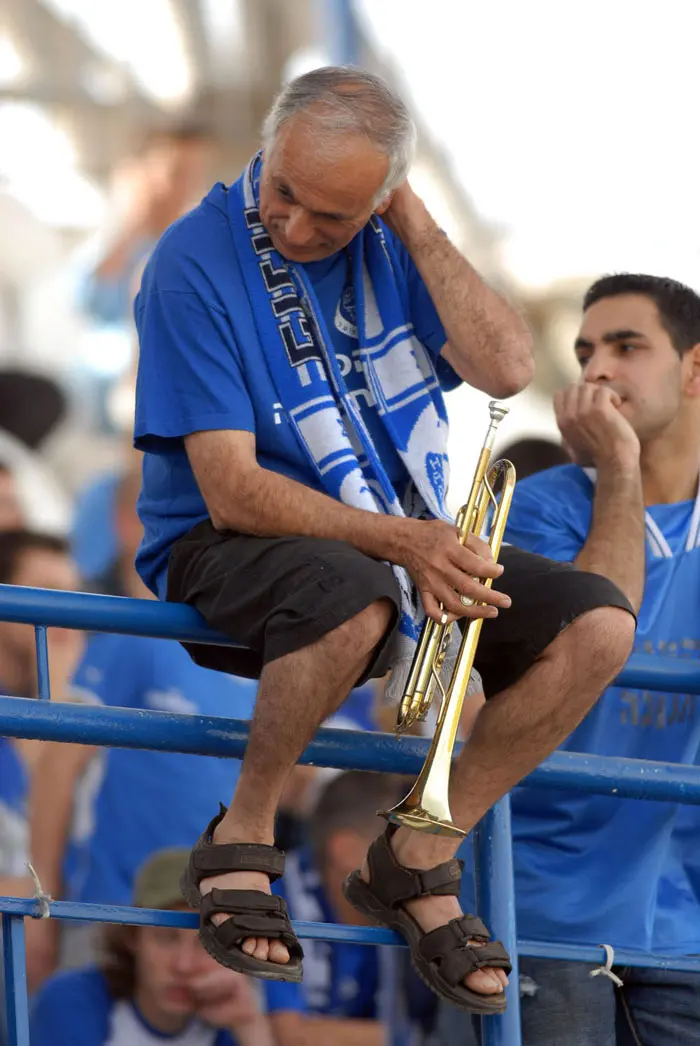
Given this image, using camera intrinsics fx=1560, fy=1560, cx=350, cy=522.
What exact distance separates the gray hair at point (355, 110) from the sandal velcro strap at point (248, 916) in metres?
1.15

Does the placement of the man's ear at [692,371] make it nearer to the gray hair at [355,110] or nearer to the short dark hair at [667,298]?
the short dark hair at [667,298]

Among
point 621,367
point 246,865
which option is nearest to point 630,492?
point 621,367

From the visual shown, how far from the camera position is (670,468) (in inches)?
130

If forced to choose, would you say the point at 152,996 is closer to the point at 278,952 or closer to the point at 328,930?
the point at 328,930

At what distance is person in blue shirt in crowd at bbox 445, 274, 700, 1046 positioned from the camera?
273 cm

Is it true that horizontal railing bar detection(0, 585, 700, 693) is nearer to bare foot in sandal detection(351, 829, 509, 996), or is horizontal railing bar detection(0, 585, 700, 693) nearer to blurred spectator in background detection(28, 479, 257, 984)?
bare foot in sandal detection(351, 829, 509, 996)

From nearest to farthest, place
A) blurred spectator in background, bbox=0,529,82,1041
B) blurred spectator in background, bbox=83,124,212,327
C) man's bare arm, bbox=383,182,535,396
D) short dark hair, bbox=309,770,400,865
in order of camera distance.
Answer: man's bare arm, bbox=383,182,535,396 → blurred spectator in background, bbox=0,529,82,1041 → short dark hair, bbox=309,770,400,865 → blurred spectator in background, bbox=83,124,212,327

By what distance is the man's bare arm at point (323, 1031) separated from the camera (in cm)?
372

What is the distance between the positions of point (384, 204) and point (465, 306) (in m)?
0.22

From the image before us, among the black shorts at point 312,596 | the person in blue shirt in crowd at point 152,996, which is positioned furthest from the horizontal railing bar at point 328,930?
the person in blue shirt in crowd at point 152,996

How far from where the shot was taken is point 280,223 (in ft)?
8.53

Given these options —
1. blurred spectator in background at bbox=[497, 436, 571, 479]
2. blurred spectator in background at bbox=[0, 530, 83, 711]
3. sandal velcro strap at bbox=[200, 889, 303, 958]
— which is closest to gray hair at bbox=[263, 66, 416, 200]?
sandal velcro strap at bbox=[200, 889, 303, 958]

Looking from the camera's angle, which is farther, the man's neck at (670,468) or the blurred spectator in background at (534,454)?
the blurred spectator in background at (534,454)

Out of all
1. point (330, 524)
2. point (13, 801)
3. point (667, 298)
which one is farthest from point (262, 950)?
point (13, 801)
